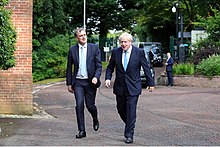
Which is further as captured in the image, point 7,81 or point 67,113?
point 67,113

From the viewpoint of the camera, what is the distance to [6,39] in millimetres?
9336

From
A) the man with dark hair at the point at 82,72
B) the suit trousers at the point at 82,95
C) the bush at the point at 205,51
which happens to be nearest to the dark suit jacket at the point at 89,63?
the man with dark hair at the point at 82,72

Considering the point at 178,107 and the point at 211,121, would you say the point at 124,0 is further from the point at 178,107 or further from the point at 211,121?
the point at 211,121

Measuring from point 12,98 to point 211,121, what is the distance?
15.5 ft

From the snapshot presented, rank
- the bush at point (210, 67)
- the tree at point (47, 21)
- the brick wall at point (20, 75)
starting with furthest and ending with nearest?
1. the tree at point (47, 21)
2. the bush at point (210, 67)
3. the brick wall at point (20, 75)

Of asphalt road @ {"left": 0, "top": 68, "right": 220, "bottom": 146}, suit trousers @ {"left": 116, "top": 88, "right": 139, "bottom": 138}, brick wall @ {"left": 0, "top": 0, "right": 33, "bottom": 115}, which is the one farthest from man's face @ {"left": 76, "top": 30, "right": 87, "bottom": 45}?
brick wall @ {"left": 0, "top": 0, "right": 33, "bottom": 115}

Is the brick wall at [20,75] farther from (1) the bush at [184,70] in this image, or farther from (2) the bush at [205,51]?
(2) the bush at [205,51]

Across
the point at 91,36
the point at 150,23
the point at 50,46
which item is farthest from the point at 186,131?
the point at 150,23

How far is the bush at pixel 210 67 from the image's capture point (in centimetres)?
2341

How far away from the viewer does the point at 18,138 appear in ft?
29.2

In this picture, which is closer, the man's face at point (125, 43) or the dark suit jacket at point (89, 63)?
the man's face at point (125, 43)

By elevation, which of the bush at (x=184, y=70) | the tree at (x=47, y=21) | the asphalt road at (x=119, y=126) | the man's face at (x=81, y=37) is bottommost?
the asphalt road at (x=119, y=126)

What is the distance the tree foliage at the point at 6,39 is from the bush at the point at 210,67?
15.0m

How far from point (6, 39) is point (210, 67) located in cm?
1558
